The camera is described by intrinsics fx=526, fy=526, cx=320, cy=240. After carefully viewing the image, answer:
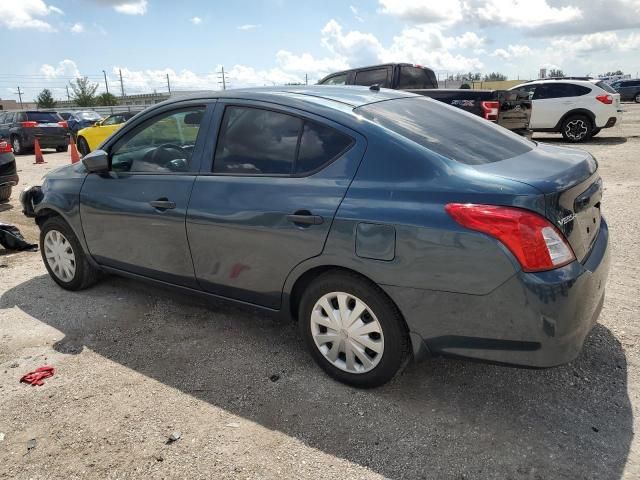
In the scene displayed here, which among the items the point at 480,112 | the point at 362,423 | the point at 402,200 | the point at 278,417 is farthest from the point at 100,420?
the point at 480,112

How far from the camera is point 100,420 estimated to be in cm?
284

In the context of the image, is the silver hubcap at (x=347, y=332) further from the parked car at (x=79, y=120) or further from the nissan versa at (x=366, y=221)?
the parked car at (x=79, y=120)

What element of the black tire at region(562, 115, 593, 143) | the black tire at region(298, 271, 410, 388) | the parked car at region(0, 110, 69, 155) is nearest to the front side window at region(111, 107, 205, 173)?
the black tire at region(298, 271, 410, 388)

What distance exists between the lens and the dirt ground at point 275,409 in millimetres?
2459

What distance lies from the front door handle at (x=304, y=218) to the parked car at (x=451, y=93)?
830 cm

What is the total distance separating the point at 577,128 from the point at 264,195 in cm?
1369

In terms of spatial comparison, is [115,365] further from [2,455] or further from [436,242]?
[436,242]

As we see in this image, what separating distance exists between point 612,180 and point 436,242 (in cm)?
763

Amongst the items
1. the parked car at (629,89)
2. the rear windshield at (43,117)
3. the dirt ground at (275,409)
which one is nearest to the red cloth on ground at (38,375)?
the dirt ground at (275,409)

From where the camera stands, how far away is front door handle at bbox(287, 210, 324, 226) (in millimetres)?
2820

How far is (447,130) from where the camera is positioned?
3051mm

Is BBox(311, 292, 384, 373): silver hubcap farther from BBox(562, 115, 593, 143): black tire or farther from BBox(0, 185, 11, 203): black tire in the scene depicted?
BBox(562, 115, 593, 143): black tire

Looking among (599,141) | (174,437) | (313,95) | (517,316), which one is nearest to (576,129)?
(599,141)

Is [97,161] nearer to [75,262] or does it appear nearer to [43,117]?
[75,262]
